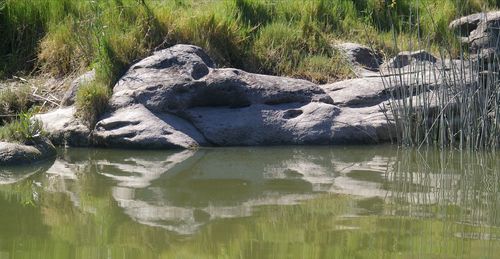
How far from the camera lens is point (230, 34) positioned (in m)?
11.2

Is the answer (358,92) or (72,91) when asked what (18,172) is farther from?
(358,92)

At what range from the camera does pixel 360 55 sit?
11484mm

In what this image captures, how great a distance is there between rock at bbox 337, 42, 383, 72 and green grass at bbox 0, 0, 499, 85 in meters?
0.17

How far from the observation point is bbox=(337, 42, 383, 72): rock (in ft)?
37.3

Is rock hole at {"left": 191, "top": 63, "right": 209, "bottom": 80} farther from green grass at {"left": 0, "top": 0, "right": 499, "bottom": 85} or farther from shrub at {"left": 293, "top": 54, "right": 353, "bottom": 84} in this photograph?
shrub at {"left": 293, "top": 54, "right": 353, "bottom": 84}

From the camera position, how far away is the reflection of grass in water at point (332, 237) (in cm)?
541

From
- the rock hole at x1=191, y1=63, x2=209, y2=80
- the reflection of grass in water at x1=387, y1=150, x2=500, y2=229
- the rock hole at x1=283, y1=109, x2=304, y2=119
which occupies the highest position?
the rock hole at x1=191, y1=63, x2=209, y2=80

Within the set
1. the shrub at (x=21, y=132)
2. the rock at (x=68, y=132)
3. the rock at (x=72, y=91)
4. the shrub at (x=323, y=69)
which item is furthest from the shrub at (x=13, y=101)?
the shrub at (x=323, y=69)

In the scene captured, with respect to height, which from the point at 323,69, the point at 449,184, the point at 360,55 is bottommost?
the point at 449,184

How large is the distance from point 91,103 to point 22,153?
5.04 feet

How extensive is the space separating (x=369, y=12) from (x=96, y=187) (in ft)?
19.8

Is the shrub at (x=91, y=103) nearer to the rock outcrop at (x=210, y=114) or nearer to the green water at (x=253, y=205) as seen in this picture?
the rock outcrop at (x=210, y=114)

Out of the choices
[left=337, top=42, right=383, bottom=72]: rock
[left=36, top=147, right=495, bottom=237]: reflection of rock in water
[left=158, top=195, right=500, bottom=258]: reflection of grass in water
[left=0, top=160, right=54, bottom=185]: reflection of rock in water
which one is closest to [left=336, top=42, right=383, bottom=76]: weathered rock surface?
[left=337, top=42, right=383, bottom=72]: rock

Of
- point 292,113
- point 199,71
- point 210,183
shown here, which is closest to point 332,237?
point 210,183
